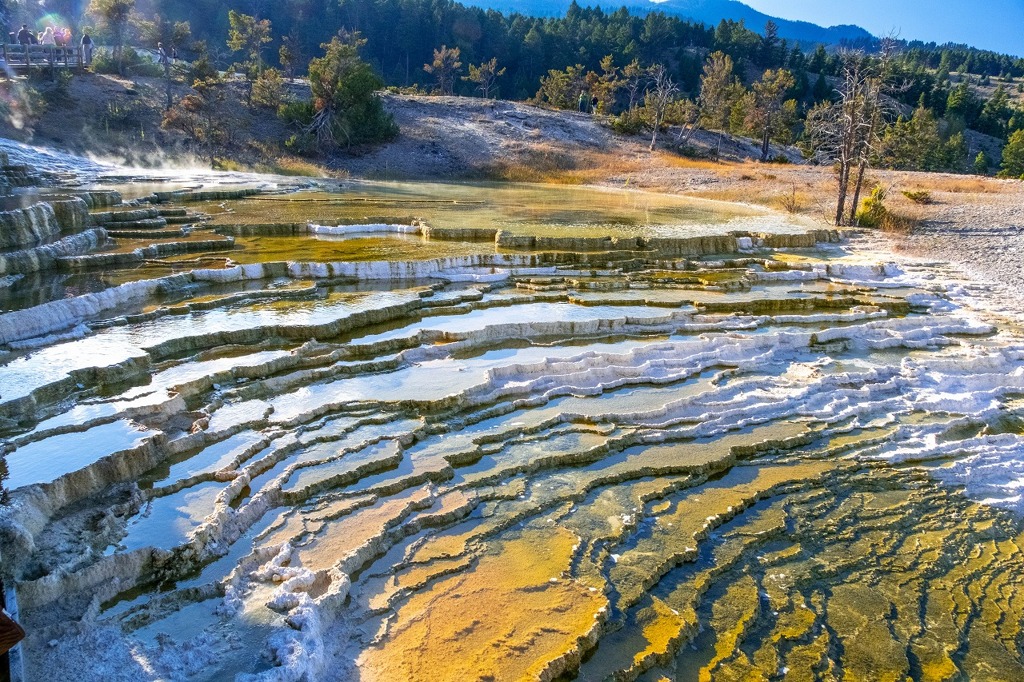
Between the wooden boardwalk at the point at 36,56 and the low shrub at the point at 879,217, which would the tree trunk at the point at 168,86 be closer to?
the wooden boardwalk at the point at 36,56

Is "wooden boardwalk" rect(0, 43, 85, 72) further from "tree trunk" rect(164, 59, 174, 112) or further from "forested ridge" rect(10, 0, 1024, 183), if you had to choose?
"forested ridge" rect(10, 0, 1024, 183)

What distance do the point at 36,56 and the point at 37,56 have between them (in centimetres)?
3

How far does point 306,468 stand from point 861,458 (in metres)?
4.90

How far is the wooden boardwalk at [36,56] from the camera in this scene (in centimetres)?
2892

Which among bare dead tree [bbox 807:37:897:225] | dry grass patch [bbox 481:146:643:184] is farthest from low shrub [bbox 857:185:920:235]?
dry grass patch [bbox 481:146:643:184]

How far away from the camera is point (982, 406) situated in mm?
7738

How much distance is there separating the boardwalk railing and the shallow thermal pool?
23558 millimetres

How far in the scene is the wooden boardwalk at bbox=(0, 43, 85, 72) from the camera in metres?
28.9

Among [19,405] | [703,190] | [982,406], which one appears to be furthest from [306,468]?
[703,190]

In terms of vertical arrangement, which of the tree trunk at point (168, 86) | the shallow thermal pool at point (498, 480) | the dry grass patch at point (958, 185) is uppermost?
the tree trunk at point (168, 86)

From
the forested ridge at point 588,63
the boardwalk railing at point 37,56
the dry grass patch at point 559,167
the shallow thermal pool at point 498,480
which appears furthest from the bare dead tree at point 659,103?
the shallow thermal pool at point 498,480

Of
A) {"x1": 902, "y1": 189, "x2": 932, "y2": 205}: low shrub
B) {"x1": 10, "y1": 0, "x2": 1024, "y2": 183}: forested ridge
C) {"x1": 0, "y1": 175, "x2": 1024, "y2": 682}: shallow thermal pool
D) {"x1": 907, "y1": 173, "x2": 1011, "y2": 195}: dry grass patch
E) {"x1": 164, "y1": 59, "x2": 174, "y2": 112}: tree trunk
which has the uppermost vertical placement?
{"x1": 10, "y1": 0, "x2": 1024, "y2": 183}: forested ridge

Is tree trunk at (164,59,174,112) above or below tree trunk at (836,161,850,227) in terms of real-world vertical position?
above

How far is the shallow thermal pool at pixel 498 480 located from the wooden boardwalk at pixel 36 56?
928 inches
